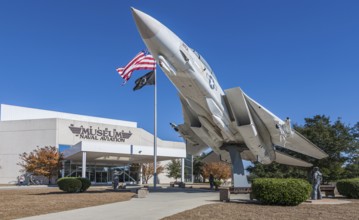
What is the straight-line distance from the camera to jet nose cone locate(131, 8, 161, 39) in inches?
642

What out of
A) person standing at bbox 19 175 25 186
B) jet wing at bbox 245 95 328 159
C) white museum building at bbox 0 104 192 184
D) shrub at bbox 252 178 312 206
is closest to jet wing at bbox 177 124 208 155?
jet wing at bbox 245 95 328 159

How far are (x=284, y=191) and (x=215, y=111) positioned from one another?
25.0 ft

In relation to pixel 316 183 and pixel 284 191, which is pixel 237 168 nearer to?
pixel 316 183

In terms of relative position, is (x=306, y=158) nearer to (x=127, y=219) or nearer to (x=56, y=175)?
(x=127, y=219)

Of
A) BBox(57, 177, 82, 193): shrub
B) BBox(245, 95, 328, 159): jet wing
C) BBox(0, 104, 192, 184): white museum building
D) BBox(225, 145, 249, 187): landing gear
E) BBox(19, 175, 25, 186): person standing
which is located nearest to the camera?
BBox(245, 95, 328, 159): jet wing

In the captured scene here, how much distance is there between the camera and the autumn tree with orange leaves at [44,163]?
139 ft

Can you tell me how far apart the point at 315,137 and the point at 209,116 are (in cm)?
1453

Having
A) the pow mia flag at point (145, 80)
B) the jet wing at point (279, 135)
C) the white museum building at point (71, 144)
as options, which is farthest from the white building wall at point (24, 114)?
the jet wing at point (279, 135)

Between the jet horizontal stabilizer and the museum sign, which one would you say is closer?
the jet horizontal stabilizer

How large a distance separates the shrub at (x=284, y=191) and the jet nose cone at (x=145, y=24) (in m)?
8.25

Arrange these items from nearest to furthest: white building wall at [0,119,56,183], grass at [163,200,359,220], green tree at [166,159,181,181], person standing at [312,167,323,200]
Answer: grass at [163,200,359,220] → person standing at [312,167,323,200] → white building wall at [0,119,56,183] → green tree at [166,159,181,181]

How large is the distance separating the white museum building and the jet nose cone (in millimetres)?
23493

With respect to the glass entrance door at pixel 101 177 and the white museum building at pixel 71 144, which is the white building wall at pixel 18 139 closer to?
the white museum building at pixel 71 144

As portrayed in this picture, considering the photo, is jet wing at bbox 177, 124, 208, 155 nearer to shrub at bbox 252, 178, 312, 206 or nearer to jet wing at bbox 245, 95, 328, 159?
jet wing at bbox 245, 95, 328, 159
